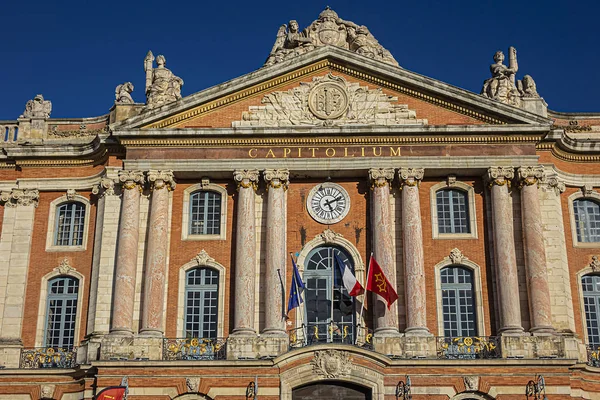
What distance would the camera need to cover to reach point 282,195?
32.2 meters

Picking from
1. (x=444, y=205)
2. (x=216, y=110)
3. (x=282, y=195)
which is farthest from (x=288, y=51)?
(x=444, y=205)

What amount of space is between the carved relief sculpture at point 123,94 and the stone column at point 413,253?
1125 cm

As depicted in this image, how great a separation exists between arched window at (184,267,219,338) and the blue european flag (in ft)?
10.1

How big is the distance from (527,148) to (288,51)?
10274 millimetres

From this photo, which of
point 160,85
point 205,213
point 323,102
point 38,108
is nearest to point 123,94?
point 160,85

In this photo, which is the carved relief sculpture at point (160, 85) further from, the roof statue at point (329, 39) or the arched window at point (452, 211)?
the arched window at point (452, 211)

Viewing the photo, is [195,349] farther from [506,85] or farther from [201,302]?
[506,85]

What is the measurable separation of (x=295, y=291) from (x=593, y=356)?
36.1 ft

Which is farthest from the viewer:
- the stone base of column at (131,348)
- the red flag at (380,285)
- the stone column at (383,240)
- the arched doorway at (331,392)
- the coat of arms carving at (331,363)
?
the stone column at (383,240)

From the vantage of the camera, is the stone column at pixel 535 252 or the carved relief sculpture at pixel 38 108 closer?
the stone column at pixel 535 252

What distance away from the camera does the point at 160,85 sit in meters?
34.0

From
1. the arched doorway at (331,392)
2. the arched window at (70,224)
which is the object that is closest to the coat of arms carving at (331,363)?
the arched doorway at (331,392)

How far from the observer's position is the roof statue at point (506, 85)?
33312mm

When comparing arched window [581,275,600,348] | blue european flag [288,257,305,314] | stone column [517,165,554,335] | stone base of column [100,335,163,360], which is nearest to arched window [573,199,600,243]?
arched window [581,275,600,348]
